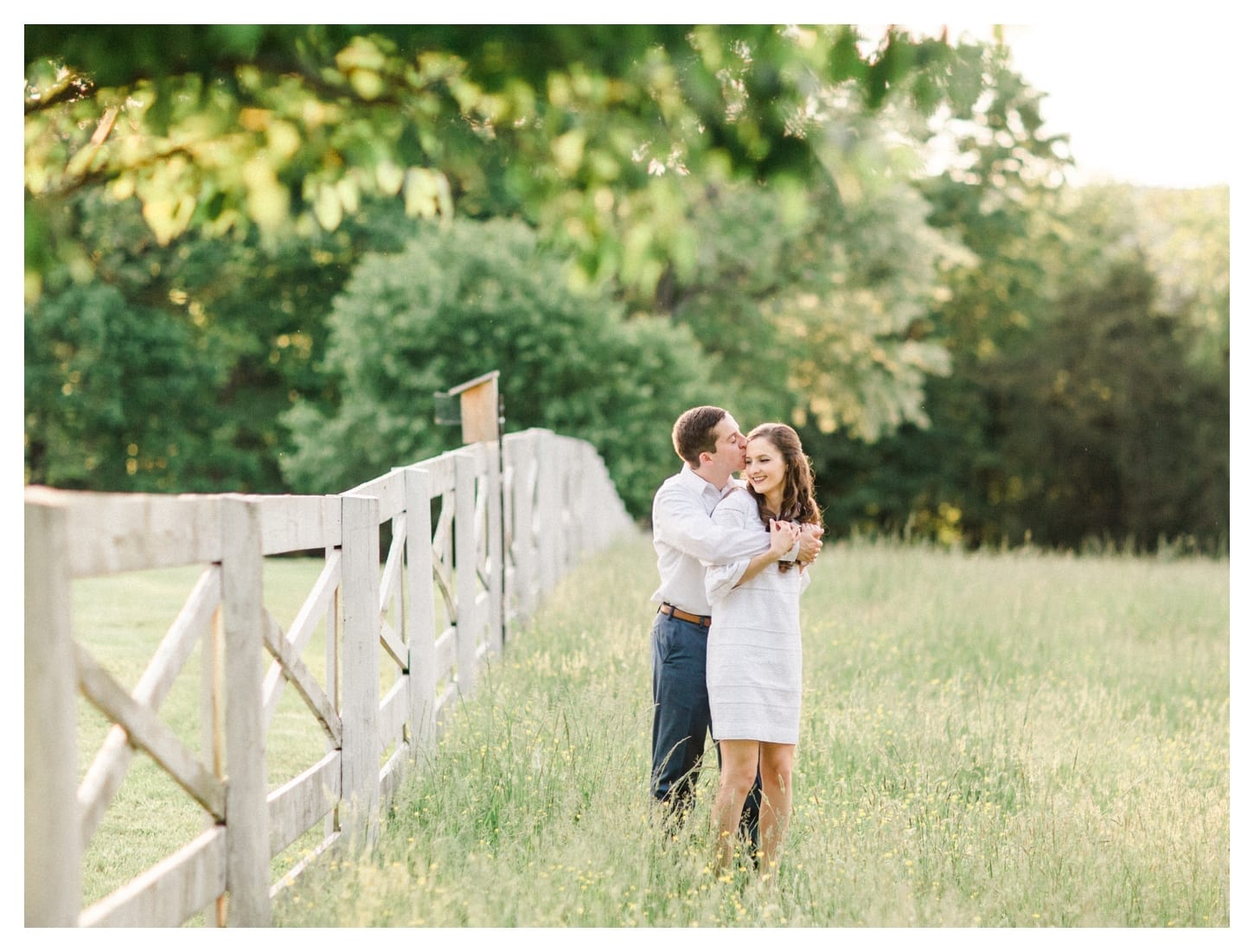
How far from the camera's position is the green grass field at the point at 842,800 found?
413 centimetres

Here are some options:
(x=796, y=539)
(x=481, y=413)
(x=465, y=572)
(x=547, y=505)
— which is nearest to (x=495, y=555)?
(x=481, y=413)

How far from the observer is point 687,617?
4.62 metres

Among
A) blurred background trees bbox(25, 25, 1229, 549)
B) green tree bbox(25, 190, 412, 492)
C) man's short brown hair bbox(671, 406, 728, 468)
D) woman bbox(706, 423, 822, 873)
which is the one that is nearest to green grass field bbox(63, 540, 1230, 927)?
woman bbox(706, 423, 822, 873)

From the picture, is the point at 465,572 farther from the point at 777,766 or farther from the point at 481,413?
the point at 777,766

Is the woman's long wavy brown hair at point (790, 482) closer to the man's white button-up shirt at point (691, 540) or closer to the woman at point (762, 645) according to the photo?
the woman at point (762, 645)

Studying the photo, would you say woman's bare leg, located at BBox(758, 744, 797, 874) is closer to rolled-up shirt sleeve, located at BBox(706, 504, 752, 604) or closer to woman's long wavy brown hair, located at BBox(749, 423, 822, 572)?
rolled-up shirt sleeve, located at BBox(706, 504, 752, 604)

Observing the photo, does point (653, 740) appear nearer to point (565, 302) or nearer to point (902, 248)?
point (565, 302)

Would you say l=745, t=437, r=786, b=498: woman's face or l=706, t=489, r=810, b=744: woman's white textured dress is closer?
l=706, t=489, r=810, b=744: woman's white textured dress

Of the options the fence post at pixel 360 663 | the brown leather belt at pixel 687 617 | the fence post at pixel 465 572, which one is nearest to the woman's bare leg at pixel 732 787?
the brown leather belt at pixel 687 617

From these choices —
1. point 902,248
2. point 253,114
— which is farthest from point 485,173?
point 902,248

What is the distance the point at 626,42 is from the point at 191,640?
2.02 m

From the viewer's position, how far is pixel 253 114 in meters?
4.30

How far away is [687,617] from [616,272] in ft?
20.3

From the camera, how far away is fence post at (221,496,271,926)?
3.37 metres
